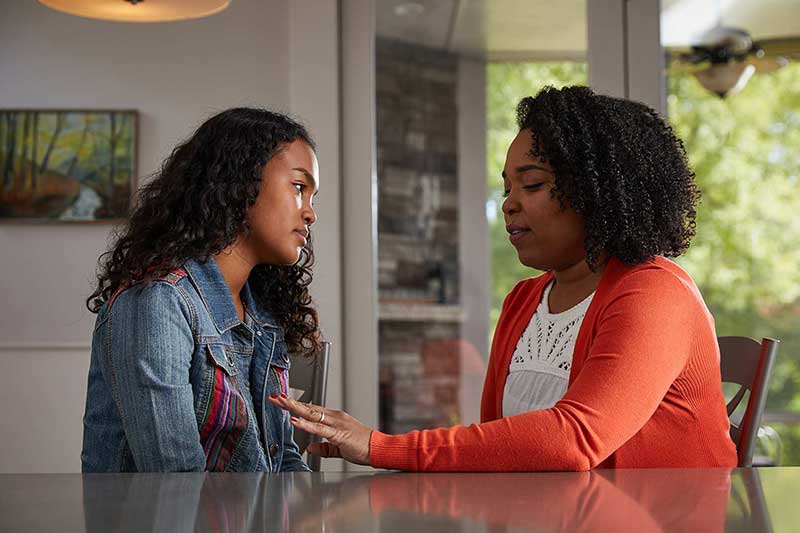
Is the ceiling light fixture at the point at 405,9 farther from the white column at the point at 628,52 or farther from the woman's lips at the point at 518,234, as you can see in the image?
the woman's lips at the point at 518,234

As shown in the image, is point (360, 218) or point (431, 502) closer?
point (431, 502)

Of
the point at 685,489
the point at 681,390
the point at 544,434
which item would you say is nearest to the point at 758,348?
the point at 681,390

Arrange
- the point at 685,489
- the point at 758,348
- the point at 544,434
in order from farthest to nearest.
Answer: the point at 758,348
the point at 544,434
the point at 685,489

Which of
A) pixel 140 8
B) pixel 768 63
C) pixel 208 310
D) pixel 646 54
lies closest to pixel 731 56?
pixel 768 63

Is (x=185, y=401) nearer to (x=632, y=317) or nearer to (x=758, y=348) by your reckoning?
(x=632, y=317)

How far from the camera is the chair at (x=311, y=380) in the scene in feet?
6.37

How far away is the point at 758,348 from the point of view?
1713mm

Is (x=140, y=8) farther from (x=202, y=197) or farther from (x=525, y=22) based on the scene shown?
(x=525, y=22)

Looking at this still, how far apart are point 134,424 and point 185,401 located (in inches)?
2.9

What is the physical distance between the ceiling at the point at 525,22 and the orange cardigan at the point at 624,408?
2.18 m

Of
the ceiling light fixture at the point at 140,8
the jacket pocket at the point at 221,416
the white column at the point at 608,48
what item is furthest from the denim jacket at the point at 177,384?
the white column at the point at 608,48

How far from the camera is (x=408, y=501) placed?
85cm

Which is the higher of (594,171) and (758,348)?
(594,171)

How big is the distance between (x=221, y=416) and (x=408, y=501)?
1.98ft
